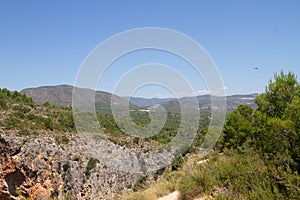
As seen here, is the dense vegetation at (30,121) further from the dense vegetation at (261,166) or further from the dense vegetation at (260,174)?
the dense vegetation at (260,174)

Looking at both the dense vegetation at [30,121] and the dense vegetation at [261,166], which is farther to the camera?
the dense vegetation at [30,121]

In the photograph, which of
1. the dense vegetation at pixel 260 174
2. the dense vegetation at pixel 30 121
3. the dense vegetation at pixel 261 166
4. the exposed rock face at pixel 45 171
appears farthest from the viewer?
the dense vegetation at pixel 30 121

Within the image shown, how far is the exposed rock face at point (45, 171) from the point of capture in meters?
20.4

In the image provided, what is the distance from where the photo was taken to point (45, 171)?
2070cm

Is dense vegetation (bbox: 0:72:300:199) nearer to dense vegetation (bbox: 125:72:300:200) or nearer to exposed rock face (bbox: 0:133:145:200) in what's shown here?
dense vegetation (bbox: 125:72:300:200)

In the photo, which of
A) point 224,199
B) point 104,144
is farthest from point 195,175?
point 104,144

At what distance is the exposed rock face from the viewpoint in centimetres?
2039

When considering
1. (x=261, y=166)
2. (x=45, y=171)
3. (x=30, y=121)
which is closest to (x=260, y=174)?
(x=261, y=166)

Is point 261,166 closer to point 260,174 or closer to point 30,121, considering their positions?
point 260,174

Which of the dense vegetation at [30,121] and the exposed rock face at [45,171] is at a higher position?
the dense vegetation at [30,121]

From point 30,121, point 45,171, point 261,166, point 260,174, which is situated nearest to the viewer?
point 260,174

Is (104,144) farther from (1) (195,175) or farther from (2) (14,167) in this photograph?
(1) (195,175)

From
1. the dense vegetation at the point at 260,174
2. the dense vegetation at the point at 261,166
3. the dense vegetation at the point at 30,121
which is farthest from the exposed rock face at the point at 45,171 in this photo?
the dense vegetation at the point at 260,174

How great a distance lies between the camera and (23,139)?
21062 mm
